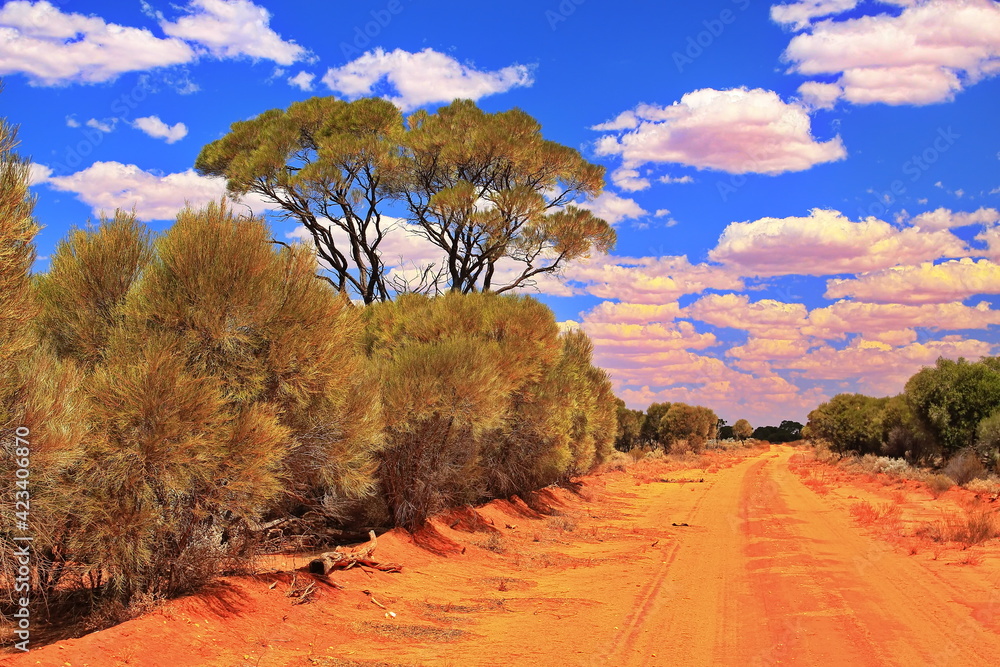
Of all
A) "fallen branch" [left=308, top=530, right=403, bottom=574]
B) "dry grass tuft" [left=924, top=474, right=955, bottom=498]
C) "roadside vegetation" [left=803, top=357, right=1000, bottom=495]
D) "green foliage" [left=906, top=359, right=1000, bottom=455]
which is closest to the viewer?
"fallen branch" [left=308, top=530, right=403, bottom=574]

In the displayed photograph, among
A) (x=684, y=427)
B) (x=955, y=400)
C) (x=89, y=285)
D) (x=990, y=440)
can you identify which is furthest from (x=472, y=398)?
(x=684, y=427)

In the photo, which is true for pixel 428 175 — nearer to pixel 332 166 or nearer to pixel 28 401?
pixel 332 166

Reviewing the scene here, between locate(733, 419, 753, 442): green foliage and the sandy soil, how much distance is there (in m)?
115

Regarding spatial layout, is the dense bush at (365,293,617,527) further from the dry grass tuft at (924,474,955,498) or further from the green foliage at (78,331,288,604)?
the dry grass tuft at (924,474,955,498)

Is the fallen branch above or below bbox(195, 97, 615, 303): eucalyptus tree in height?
below

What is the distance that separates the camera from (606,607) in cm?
1013

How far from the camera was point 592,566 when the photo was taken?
13.8m

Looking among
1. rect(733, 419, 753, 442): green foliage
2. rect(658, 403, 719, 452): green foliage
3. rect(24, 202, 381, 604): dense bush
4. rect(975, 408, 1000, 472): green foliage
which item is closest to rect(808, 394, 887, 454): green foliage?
rect(658, 403, 719, 452): green foliage

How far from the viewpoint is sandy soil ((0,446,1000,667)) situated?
7465mm

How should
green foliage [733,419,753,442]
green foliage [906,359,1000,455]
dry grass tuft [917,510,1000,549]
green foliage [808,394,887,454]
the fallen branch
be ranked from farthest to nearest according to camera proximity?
green foliage [733,419,753,442]
green foliage [808,394,887,454]
green foliage [906,359,1000,455]
dry grass tuft [917,510,1000,549]
the fallen branch

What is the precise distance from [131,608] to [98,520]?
1.04 metres

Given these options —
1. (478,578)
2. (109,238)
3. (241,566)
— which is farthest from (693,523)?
(109,238)

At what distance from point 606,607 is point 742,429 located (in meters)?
127

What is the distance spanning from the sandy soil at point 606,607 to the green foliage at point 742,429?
115m
